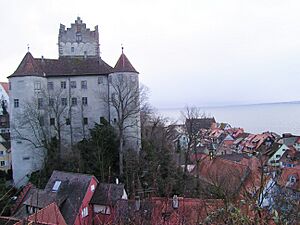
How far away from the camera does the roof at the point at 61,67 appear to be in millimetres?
28016

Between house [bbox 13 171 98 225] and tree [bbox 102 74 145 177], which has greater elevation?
tree [bbox 102 74 145 177]

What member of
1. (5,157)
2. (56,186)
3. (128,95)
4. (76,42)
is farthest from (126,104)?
(5,157)

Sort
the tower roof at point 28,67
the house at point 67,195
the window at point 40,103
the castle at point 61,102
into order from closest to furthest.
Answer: the house at point 67,195 → the tower roof at point 28,67 → the castle at point 61,102 → the window at point 40,103

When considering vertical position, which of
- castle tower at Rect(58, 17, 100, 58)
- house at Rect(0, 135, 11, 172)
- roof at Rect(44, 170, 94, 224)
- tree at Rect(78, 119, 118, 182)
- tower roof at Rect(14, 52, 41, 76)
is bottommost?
house at Rect(0, 135, 11, 172)

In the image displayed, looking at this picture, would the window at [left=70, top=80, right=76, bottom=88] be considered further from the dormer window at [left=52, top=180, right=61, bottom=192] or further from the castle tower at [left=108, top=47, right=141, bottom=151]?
the dormer window at [left=52, top=180, right=61, bottom=192]

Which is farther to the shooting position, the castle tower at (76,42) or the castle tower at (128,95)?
the castle tower at (76,42)

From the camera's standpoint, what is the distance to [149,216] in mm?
4254

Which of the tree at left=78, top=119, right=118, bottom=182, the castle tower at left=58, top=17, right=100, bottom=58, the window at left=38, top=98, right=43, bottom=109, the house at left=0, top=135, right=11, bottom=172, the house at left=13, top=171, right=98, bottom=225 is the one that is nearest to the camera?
the house at left=13, top=171, right=98, bottom=225

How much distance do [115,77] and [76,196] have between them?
39.2 feet

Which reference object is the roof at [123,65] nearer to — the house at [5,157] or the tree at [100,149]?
the tree at [100,149]

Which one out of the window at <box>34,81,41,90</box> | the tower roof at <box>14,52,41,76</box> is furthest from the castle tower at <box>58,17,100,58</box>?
the window at <box>34,81,41,90</box>

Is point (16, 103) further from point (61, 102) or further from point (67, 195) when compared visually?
point (67, 195)

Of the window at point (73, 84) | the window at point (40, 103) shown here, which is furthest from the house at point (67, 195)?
the window at point (73, 84)

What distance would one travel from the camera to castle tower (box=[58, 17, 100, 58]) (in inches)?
1465
